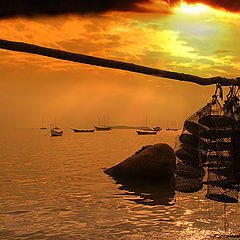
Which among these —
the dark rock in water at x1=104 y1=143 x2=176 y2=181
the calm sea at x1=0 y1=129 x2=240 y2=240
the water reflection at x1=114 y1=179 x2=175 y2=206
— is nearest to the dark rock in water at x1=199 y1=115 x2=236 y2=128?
the calm sea at x1=0 y1=129 x2=240 y2=240

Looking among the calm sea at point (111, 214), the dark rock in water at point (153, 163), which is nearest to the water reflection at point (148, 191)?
the calm sea at point (111, 214)

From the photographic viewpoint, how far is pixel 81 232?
32.8ft

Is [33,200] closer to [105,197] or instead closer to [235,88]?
[105,197]

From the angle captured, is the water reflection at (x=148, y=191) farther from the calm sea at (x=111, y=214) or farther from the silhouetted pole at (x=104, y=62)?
the silhouetted pole at (x=104, y=62)

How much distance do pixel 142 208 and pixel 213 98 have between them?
30.3 feet

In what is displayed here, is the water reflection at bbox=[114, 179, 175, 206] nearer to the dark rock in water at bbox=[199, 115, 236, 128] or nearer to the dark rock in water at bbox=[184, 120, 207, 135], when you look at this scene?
the dark rock in water at bbox=[184, 120, 207, 135]

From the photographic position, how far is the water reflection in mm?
14466

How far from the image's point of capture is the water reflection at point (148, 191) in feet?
47.5

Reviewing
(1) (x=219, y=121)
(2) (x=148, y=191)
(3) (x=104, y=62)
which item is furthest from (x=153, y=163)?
(3) (x=104, y=62)

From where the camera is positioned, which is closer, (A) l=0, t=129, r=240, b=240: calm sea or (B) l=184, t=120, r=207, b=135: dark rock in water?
(B) l=184, t=120, r=207, b=135: dark rock in water

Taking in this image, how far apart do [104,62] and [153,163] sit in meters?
14.2

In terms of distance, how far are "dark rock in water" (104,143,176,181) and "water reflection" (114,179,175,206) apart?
34cm

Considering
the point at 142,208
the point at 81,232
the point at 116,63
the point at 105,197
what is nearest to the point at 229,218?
the point at 142,208

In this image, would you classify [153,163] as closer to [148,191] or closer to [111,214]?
[148,191]
